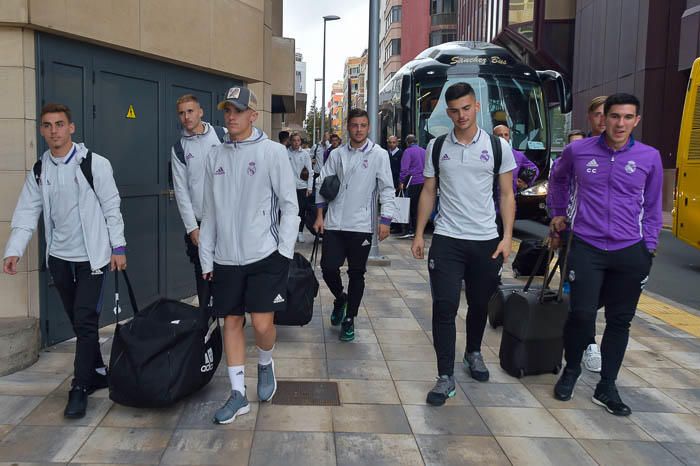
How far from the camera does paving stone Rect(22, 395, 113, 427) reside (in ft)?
13.2

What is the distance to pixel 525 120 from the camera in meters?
13.8

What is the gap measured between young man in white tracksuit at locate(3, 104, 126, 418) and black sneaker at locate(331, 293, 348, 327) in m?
2.37

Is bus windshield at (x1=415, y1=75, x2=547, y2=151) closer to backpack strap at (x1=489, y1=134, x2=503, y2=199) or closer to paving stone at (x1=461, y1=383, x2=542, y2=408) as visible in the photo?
backpack strap at (x1=489, y1=134, x2=503, y2=199)

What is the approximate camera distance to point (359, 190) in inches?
226

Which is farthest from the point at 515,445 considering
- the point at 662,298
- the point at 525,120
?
the point at 525,120

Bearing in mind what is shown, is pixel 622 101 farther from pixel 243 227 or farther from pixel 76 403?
pixel 76 403

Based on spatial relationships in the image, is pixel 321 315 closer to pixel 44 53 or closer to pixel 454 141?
pixel 454 141

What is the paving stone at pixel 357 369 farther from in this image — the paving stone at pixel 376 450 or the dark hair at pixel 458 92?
the dark hair at pixel 458 92

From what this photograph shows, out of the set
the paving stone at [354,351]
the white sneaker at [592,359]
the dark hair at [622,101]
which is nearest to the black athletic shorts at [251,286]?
the paving stone at [354,351]

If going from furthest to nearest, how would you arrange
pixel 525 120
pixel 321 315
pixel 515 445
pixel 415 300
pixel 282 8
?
pixel 282 8 < pixel 525 120 < pixel 415 300 < pixel 321 315 < pixel 515 445

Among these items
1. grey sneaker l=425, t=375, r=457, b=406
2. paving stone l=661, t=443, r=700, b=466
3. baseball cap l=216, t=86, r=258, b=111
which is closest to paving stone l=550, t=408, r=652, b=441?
paving stone l=661, t=443, r=700, b=466

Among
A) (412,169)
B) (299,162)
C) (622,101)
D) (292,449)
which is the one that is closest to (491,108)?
(412,169)

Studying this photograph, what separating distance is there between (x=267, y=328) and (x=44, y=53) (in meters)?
2.86

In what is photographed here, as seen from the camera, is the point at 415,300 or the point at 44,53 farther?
the point at 415,300
